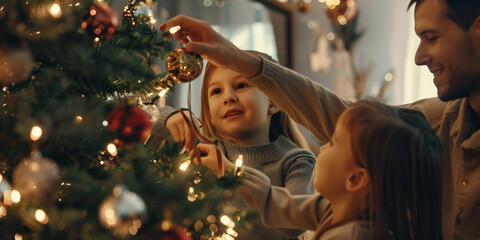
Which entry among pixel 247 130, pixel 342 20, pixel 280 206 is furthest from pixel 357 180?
pixel 342 20

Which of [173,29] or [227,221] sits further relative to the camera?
[173,29]

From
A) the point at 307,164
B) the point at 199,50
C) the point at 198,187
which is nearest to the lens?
the point at 198,187

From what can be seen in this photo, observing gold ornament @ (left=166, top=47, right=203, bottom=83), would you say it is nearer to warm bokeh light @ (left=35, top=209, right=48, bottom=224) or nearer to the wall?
warm bokeh light @ (left=35, top=209, right=48, bottom=224)

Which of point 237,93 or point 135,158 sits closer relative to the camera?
point 135,158

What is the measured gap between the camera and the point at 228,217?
736mm

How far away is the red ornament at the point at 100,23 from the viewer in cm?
72

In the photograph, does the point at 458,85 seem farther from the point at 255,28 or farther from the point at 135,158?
the point at 255,28

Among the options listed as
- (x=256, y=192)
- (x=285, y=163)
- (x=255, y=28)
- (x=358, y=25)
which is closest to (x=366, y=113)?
(x=256, y=192)

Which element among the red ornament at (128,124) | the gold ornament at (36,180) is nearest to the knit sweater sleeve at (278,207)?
the red ornament at (128,124)

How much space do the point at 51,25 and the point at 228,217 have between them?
14.3 inches

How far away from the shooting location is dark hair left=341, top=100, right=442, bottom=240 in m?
0.78

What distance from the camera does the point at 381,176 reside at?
776 millimetres

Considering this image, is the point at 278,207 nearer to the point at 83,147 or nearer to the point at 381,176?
the point at 381,176

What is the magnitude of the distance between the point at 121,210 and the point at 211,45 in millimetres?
492
